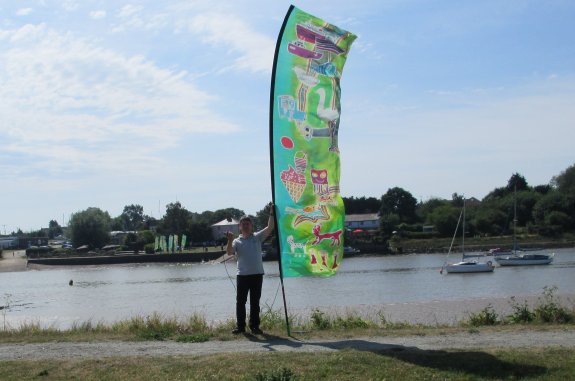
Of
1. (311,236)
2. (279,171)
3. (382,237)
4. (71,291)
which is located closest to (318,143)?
(279,171)

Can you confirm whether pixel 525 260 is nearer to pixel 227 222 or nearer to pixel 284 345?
pixel 284 345

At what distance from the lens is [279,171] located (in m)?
11.2

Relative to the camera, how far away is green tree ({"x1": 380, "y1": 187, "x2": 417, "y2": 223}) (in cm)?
15138

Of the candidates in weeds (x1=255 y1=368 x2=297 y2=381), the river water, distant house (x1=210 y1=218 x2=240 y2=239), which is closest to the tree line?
distant house (x1=210 y1=218 x2=240 y2=239)

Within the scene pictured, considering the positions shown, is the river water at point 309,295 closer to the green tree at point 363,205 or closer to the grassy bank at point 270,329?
the grassy bank at point 270,329

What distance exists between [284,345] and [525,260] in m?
68.5

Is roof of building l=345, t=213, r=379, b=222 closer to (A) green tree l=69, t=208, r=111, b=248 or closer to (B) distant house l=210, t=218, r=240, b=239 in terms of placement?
(B) distant house l=210, t=218, r=240, b=239

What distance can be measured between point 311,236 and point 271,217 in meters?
0.75

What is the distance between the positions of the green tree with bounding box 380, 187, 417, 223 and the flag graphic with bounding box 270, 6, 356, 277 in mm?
141202

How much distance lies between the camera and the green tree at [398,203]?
151375mm

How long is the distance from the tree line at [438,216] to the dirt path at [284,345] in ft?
287

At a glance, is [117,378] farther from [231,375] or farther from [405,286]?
[405,286]

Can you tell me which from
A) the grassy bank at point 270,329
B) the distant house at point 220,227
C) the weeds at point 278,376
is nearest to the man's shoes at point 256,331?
the grassy bank at point 270,329

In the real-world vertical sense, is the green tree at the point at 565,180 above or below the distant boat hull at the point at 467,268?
above
